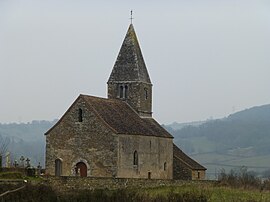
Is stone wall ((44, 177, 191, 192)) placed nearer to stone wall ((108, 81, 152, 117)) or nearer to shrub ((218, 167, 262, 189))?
shrub ((218, 167, 262, 189))

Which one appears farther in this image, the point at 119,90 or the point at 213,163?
the point at 213,163

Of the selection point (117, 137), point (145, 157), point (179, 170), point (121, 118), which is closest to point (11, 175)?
point (117, 137)

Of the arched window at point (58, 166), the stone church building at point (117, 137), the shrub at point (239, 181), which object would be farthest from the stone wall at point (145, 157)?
the shrub at point (239, 181)

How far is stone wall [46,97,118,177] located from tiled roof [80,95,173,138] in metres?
0.79

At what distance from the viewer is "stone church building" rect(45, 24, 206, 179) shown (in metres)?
63.5

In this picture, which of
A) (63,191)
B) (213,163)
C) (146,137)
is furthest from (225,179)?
(213,163)

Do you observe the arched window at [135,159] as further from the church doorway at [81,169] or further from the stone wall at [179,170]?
the stone wall at [179,170]

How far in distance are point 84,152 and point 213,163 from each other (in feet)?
451

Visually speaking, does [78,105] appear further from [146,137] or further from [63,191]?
[63,191]

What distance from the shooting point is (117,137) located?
6306 cm

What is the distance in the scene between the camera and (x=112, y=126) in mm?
63844

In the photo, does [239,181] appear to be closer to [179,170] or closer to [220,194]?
[220,194]

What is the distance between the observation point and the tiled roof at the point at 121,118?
6469 centimetres

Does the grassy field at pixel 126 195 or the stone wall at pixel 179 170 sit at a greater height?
the stone wall at pixel 179 170
